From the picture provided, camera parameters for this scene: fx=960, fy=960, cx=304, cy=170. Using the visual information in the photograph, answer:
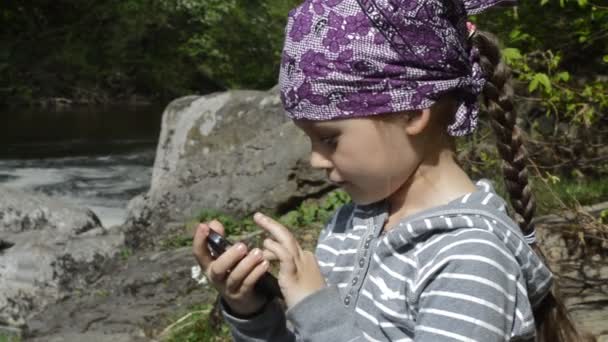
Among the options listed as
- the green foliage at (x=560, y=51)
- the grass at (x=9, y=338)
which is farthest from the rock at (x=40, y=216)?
the green foliage at (x=560, y=51)

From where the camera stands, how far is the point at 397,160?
1.90 metres

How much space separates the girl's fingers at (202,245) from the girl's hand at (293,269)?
0.15m

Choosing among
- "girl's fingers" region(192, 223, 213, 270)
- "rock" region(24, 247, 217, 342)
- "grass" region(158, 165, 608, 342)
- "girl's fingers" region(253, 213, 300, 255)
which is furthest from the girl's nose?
"rock" region(24, 247, 217, 342)

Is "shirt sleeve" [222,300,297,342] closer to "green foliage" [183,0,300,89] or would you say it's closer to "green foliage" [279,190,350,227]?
"green foliage" [279,190,350,227]

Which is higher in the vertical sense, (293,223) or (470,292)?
(470,292)

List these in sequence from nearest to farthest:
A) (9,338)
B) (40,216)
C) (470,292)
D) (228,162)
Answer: (470,292) → (9,338) → (228,162) → (40,216)

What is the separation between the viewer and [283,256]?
6.13 feet

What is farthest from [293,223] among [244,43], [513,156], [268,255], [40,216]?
[244,43]

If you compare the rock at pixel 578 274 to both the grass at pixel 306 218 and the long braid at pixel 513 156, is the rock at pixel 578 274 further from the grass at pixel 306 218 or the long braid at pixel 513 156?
the long braid at pixel 513 156

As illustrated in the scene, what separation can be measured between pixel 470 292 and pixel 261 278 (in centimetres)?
47

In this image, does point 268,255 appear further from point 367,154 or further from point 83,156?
point 83,156

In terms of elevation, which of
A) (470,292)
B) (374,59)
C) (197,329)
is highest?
(374,59)

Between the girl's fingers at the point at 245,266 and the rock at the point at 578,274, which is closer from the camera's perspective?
the girl's fingers at the point at 245,266

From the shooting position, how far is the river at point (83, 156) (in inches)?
480
